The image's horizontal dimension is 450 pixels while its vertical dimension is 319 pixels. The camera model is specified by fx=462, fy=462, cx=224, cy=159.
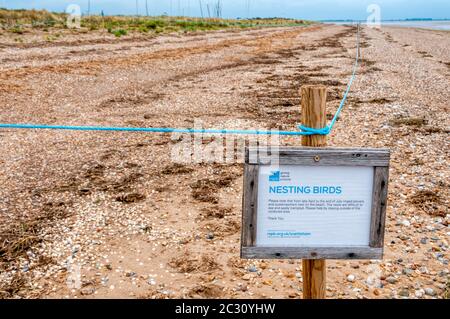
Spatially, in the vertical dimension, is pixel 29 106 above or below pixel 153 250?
above

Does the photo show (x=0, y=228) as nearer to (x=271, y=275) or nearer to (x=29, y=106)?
(x=271, y=275)

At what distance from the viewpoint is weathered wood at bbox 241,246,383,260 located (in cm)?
288

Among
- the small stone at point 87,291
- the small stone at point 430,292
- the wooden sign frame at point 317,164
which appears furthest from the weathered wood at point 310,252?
the small stone at point 87,291

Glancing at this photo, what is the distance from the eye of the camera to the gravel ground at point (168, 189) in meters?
4.37

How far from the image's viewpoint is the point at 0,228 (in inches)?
210

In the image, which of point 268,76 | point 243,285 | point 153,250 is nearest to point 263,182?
point 243,285

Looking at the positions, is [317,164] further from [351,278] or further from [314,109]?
[351,278]

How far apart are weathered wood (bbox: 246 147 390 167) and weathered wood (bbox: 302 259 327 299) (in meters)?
0.73

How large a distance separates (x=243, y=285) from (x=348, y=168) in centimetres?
194

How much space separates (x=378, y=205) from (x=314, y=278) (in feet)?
2.22

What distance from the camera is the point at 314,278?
3.12 meters

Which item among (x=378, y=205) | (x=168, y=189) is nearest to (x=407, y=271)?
(x=378, y=205)

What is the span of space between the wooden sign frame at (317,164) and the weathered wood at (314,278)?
18 centimetres
